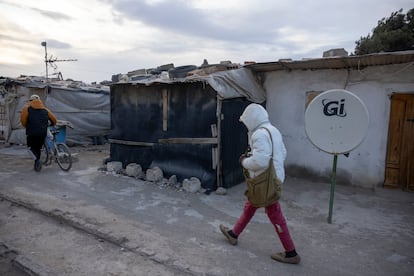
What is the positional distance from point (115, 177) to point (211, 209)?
116 inches

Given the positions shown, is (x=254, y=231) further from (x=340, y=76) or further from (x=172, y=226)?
(x=340, y=76)

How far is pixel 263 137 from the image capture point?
10.9 ft

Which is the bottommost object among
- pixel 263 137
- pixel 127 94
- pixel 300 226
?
pixel 300 226

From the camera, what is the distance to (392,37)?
13312 millimetres

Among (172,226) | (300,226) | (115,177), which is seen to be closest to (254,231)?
(300,226)

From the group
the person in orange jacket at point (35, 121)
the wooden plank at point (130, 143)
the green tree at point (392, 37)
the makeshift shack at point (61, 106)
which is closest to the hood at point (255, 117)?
the wooden plank at point (130, 143)

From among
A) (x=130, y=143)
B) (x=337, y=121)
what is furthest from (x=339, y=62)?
(x=130, y=143)

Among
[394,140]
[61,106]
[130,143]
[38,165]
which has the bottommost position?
[38,165]

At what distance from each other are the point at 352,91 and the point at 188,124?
3748mm

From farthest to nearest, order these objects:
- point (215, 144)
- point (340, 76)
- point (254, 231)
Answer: point (340, 76)
point (215, 144)
point (254, 231)

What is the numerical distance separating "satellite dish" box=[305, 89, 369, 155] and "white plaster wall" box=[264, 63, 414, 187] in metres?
2.70

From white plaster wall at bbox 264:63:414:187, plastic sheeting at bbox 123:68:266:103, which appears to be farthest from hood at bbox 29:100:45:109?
white plaster wall at bbox 264:63:414:187

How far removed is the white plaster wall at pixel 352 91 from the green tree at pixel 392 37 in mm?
8084

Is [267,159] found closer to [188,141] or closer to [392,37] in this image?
[188,141]
